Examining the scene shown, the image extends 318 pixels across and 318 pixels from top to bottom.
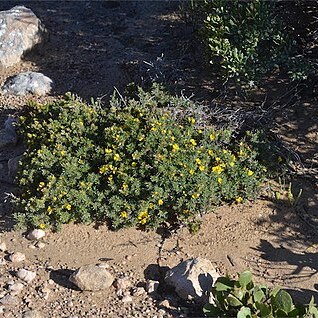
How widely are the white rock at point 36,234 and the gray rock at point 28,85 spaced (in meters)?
2.09

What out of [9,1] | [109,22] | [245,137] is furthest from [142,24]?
[245,137]

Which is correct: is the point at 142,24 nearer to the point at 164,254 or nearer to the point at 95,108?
the point at 95,108

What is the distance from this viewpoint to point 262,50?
5555 millimetres

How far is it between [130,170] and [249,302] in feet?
4.46

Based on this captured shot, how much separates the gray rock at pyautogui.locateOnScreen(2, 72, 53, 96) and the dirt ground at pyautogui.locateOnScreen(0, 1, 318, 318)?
0.10m

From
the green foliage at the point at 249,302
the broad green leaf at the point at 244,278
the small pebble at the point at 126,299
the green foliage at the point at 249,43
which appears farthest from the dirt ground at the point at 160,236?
the green foliage at the point at 249,43

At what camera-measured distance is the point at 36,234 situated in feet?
15.1

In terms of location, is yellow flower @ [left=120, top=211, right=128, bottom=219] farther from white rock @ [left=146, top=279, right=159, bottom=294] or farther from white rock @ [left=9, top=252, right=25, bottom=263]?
white rock @ [left=9, top=252, right=25, bottom=263]

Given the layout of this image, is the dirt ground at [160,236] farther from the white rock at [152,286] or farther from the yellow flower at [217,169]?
the yellow flower at [217,169]

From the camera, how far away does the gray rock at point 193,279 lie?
4.12m

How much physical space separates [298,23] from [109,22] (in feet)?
8.29

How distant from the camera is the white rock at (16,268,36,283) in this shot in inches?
168

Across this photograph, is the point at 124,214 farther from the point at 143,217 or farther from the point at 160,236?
the point at 160,236

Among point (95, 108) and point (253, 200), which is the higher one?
point (95, 108)
